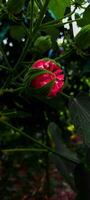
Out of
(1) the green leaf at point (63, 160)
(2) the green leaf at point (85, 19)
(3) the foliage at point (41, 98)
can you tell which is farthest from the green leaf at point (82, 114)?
(1) the green leaf at point (63, 160)

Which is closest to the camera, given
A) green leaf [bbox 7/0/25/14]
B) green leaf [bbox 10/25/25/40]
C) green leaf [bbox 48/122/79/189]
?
green leaf [bbox 7/0/25/14]

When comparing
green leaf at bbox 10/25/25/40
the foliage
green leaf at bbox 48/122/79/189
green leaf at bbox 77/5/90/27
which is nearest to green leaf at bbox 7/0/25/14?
the foliage

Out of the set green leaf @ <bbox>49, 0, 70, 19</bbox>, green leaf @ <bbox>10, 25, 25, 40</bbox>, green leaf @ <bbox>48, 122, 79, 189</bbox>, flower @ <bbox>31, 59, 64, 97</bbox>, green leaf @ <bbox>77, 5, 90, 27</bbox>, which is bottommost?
green leaf @ <bbox>48, 122, 79, 189</bbox>

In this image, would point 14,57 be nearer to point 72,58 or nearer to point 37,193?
point 72,58

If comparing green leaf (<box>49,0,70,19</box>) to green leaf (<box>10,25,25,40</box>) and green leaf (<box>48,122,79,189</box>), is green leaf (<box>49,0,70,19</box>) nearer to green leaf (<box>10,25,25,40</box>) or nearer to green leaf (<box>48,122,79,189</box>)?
green leaf (<box>10,25,25,40</box>)

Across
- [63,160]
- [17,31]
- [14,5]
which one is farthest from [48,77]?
[63,160]

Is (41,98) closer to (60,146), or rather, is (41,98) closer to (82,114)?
(82,114)

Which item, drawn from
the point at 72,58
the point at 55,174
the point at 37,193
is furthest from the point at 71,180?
the point at 55,174
